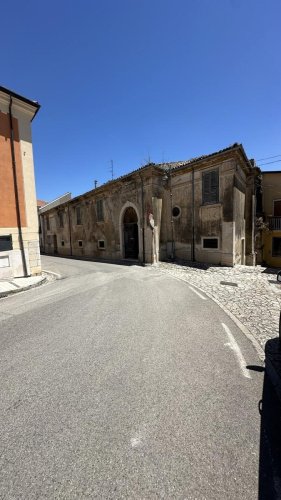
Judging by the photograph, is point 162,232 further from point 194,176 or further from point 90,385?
point 90,385

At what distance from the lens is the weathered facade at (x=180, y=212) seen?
42.2ft

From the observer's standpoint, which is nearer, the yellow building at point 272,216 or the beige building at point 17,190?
the beige building at point 17,190

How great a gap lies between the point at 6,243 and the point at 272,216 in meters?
20.6

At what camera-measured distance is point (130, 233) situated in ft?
55.2

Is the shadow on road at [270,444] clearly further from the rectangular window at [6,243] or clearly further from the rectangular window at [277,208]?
the rectangular window at [277,208]

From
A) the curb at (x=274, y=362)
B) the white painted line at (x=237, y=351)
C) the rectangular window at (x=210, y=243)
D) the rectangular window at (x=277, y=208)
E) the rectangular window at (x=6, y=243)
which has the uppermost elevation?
the rectangular window at (x=277, y=208)

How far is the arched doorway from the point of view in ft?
53.6

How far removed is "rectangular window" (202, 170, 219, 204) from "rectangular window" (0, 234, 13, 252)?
10.8 metres

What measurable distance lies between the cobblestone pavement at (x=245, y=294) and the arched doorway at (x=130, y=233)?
4.59m

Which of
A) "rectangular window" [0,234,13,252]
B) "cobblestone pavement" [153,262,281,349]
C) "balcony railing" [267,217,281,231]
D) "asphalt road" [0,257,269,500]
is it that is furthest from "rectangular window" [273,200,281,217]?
"rectangular window" [0,234,13,252]

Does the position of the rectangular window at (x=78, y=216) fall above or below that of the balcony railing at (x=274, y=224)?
above

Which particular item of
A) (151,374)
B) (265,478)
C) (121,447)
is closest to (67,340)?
(151,374)

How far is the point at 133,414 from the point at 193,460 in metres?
0.76

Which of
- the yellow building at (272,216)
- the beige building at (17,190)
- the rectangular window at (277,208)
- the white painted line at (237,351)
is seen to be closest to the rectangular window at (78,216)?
the beige building at (17,190)
